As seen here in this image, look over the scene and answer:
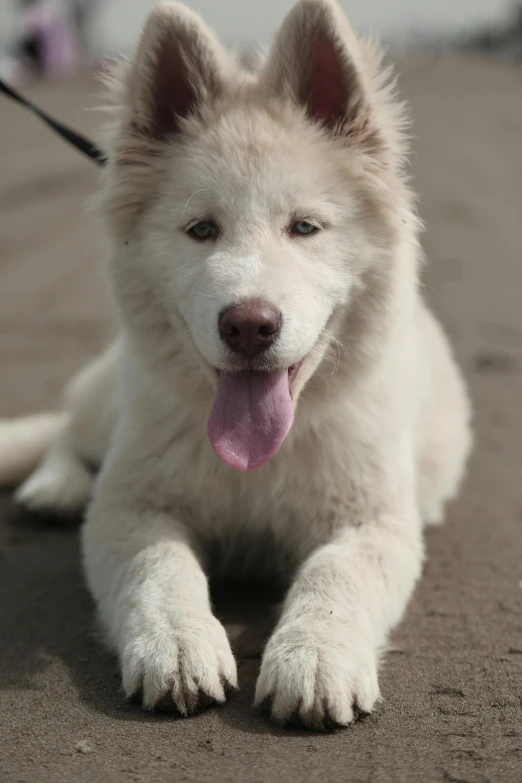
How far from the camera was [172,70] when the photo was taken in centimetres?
349

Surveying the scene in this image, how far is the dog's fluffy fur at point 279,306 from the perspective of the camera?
308 cm

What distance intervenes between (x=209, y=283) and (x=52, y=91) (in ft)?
53.1

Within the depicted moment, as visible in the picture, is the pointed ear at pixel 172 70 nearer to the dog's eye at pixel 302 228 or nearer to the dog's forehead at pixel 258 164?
the dog's forehead at pixel 258 164

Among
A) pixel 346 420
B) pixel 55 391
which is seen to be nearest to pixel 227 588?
pixel 346 420

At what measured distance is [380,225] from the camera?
3.40 m

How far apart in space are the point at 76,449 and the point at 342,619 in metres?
2.44

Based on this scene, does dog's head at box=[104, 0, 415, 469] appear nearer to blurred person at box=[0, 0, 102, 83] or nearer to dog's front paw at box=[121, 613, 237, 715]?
dog's front paw at box=[121, 613, 237, 715]

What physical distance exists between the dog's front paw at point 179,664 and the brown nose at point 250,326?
35.4 inches

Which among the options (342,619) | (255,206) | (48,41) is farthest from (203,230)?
(48,41)

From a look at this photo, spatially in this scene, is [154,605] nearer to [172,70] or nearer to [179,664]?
[179,664]

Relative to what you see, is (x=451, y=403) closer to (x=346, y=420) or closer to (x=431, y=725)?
(x=346, y=420)

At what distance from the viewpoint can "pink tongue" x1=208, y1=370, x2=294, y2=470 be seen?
3074 millimetres

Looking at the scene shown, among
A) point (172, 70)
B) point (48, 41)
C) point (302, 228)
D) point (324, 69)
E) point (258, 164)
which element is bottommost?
point (48, 41)

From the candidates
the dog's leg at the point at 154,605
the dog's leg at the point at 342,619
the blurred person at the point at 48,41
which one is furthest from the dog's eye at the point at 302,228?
the blurred person at the point at 48,41
